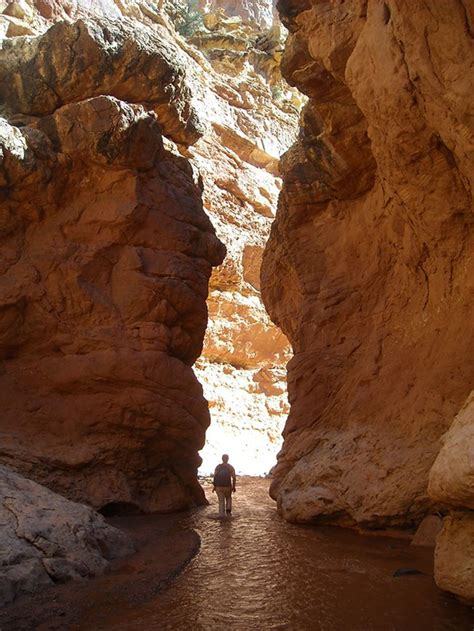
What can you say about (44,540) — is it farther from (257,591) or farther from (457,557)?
(457,557)

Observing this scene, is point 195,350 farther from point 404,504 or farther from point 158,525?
point 404,504

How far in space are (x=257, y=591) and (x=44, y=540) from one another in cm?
218

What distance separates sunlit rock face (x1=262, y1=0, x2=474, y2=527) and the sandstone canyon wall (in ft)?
7.88

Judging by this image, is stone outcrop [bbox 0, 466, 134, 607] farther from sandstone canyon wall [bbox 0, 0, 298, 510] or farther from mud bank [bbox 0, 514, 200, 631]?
sandstone canyon wall [bbox 0, 0, 298, 510]

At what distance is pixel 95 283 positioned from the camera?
12.1 meters

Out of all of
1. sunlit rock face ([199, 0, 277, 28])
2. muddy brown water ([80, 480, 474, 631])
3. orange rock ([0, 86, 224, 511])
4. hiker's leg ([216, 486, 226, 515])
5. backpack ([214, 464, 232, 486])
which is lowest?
muddy brown water ([80, 480, 474, 631])

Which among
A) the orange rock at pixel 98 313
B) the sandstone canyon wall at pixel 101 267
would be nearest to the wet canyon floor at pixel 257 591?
the orange rock at pixel 98 313

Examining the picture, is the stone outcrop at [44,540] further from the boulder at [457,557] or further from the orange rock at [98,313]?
the orange rock at [98,313]

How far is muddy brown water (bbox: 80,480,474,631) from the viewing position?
4355 millimetres

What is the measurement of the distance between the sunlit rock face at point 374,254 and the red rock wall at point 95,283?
2.38m

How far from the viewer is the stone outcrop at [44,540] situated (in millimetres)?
5164

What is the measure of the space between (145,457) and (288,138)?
88.6ft

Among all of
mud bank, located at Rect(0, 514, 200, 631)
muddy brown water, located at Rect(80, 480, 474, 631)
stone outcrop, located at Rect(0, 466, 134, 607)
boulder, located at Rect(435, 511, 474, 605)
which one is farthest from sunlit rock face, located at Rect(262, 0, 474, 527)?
stone outcrop, located at Rect(0, 466, 134, 607)

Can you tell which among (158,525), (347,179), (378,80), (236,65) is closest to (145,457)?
(158,525)
